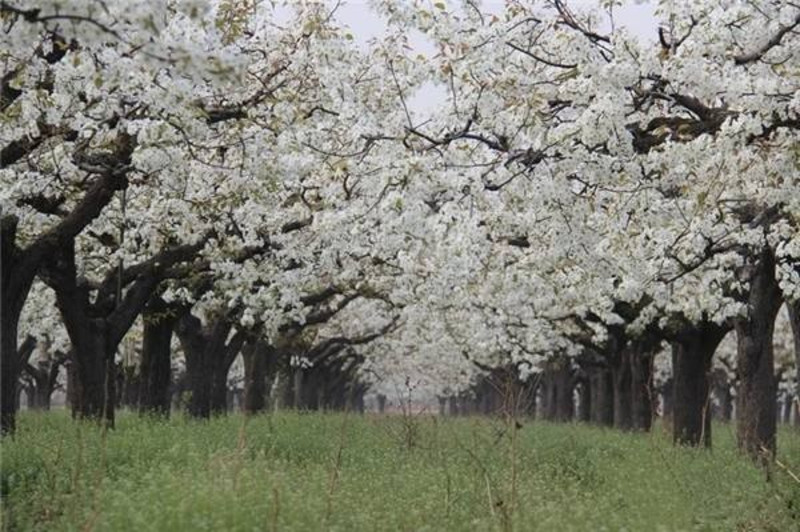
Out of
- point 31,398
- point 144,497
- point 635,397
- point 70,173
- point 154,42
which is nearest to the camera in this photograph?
point 154,42

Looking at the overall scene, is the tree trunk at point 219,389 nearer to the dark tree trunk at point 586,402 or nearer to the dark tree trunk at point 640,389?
the dark tree trunk at point 640,389

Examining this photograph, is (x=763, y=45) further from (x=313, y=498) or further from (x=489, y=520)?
(x=313, y=498)

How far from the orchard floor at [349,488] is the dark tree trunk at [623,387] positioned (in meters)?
15.9

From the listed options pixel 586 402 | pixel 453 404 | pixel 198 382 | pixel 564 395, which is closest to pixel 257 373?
pixel 198 382

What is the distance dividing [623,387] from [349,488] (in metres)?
24.7

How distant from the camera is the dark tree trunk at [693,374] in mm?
24047

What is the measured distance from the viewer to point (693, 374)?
79.9 ft

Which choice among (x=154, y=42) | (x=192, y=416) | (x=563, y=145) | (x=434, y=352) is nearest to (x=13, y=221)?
(x=563, y=145)

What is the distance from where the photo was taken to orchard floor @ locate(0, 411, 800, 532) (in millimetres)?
9102

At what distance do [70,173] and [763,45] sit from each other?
905 cm

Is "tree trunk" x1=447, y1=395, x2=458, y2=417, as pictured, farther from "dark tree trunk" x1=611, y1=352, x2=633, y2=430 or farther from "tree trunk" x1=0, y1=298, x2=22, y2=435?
"tree trunk" x1=0, y1=298, x2=22, y2=435

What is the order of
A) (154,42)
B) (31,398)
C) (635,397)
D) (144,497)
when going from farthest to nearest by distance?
(31,398) → (635,397) → (144,497) → (154,42)

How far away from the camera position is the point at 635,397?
33.8 m

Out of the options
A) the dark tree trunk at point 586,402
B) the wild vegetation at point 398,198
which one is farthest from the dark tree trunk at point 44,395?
the wild vegetation at point 398,198
